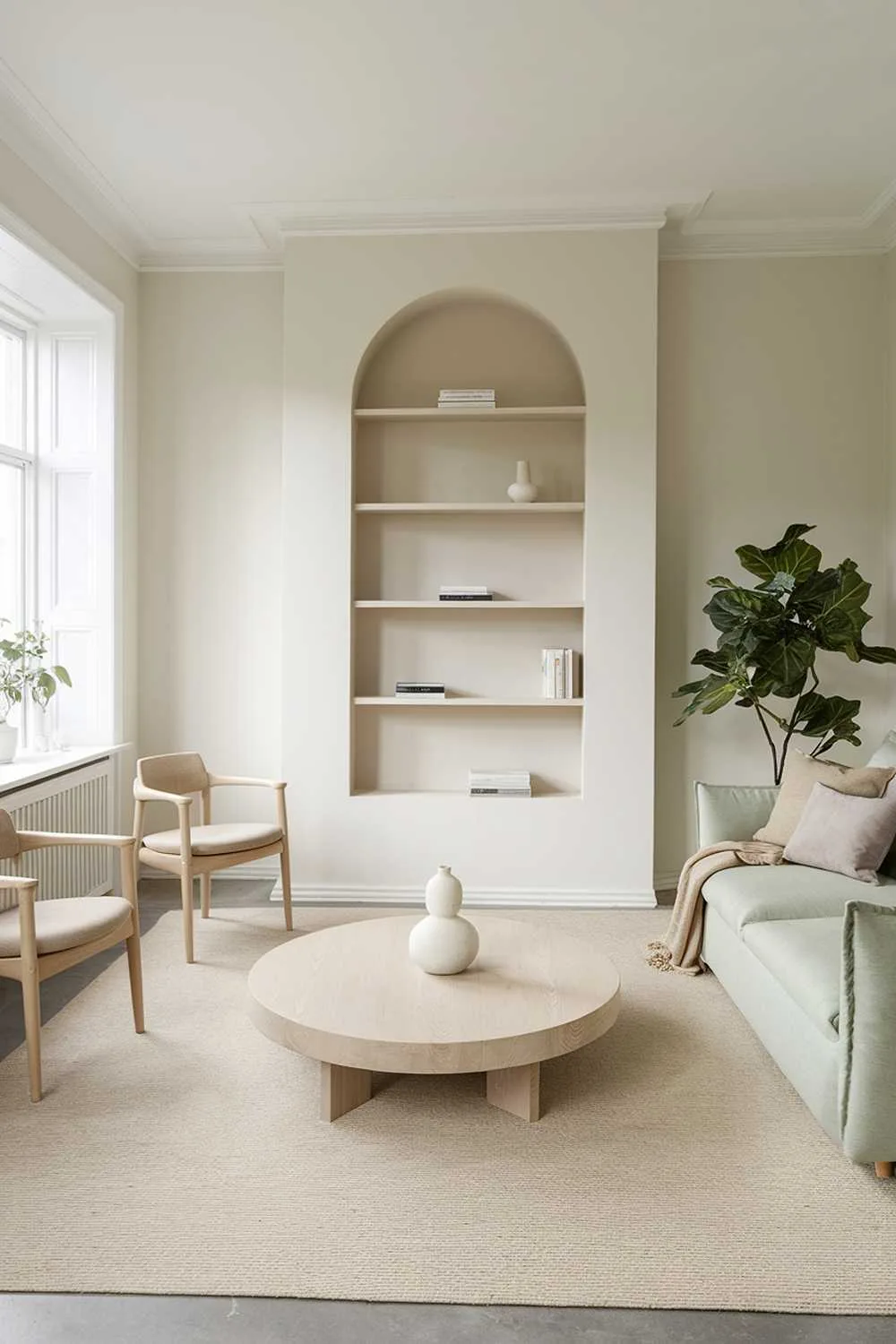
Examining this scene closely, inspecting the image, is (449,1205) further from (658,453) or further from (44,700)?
(658,453)

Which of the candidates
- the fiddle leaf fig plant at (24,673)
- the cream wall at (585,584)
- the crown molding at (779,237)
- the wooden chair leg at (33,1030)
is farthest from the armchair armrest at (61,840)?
the crown molding at (779,237)

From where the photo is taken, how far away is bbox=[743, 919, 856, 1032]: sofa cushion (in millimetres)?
2445

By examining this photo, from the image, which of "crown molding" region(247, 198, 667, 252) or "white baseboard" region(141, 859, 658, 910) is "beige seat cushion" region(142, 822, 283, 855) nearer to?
"white baseboard" region(141, 859, 658, 910)

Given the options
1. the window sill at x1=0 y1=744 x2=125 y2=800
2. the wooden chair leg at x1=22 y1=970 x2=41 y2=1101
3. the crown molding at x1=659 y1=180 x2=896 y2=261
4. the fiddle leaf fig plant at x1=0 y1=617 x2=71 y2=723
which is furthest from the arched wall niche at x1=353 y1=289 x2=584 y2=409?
the wooden chair leg at x1=22 y1=970 x2=41 y2=1101

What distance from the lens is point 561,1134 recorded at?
2535 millimetres

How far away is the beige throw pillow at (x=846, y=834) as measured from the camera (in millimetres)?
→ 3373

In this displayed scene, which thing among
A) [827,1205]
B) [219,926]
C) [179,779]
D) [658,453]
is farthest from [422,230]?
[827,1205]

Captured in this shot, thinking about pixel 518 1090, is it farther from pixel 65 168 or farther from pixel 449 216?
pixel 65 168

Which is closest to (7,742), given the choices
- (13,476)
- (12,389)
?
(13,476)

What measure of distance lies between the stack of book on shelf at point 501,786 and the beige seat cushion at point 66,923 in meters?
2.12

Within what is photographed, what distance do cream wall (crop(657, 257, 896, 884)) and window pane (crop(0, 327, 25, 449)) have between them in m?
3.16

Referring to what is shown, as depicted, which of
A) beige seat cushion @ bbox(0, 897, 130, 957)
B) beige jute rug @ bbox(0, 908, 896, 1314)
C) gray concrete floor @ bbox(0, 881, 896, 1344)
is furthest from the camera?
beige seat cushion @ bbox(0, 897, 130, 957)

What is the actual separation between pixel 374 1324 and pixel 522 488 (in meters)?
3.70

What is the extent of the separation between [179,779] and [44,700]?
0.80 meters
